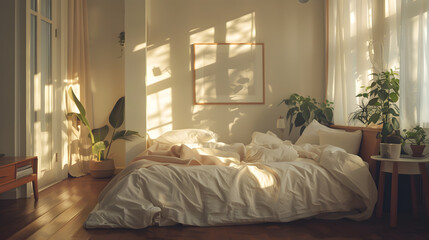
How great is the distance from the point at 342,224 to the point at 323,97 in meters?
3.05

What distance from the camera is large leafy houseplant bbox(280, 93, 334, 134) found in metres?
4.82

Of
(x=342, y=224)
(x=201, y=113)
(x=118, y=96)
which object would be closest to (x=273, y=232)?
(x=342, y=224)

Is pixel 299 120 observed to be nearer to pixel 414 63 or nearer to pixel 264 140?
pixel 264 140

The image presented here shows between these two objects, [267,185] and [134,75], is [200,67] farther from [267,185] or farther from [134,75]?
[267,185]

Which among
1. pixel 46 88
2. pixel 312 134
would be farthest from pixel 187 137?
pixel 46 88

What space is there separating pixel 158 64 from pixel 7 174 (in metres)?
2.77

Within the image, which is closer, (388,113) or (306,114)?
(388,113)

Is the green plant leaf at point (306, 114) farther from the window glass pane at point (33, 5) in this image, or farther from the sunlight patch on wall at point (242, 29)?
the window glass pane at point (33, 5)

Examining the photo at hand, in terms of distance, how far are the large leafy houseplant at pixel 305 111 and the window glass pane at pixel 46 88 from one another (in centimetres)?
343

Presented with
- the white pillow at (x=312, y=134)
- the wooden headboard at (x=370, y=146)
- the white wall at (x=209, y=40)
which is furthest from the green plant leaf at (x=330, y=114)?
the wooden headboard at (x=370, y=146)

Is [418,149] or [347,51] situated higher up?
[347,51]

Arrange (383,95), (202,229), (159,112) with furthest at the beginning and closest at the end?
(159,112) < (383,95) < (202,229)

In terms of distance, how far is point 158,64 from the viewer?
17.4ft

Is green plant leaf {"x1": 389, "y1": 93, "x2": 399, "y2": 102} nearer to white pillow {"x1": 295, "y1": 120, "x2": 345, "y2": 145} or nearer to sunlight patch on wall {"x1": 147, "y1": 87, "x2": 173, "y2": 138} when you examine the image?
white pillow {"x1": 295, "y1": 120, "x2": 345, "y2": 145}
